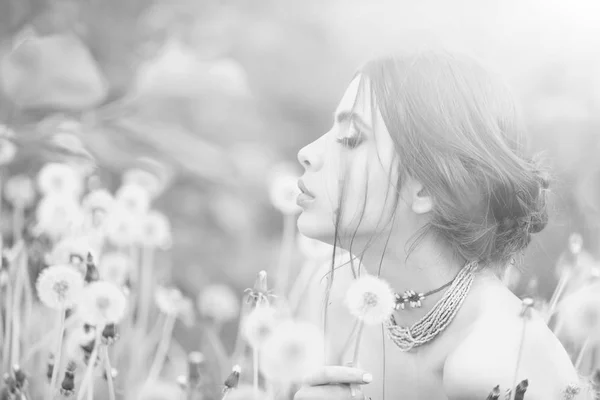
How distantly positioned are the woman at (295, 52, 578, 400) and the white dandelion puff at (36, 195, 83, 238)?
40cm

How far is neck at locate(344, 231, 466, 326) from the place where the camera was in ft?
2.59

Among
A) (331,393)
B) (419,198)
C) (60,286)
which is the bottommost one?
(331,393)

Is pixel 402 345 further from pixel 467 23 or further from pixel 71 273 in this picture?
pixel 467 23

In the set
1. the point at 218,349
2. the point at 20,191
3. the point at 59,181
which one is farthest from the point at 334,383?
the point at 20,191

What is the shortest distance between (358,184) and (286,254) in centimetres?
39

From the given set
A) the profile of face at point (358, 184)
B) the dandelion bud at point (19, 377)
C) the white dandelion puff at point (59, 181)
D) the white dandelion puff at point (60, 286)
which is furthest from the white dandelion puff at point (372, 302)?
the white dandelion puff at point (59, 181)

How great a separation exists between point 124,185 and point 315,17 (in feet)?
1.49

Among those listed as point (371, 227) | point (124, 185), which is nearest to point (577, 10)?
point (371, 227)

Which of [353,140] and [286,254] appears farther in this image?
[286,254]

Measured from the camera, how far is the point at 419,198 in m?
0.77

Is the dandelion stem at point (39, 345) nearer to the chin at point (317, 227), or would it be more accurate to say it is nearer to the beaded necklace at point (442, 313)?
the chin at point (317, 227)

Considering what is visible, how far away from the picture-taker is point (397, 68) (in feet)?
2.56

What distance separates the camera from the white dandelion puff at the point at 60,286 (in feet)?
2.48

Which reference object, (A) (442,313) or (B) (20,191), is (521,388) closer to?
(A) (442,313)
